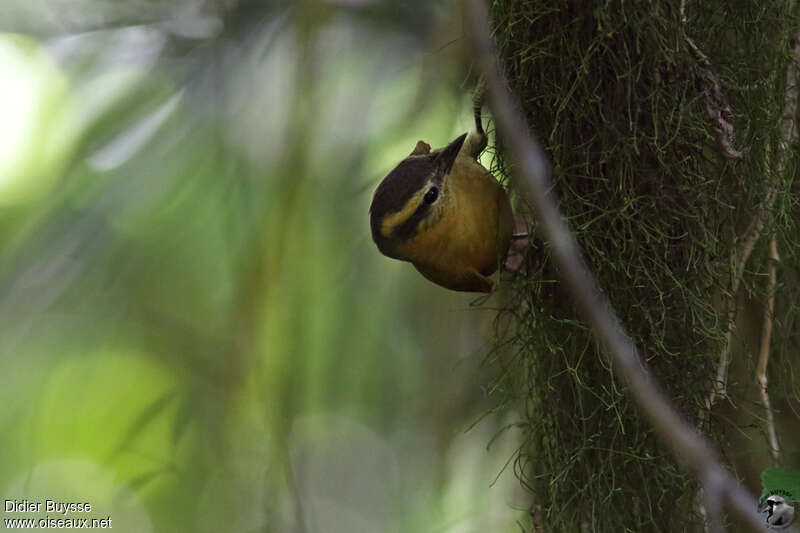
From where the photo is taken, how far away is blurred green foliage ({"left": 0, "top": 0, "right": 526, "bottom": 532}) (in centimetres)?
166

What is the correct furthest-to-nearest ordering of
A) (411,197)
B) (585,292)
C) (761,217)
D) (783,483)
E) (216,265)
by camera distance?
1. (216,265)
2. (411,197)
3. (761,217)
4. (585,292)
5. (783,483)

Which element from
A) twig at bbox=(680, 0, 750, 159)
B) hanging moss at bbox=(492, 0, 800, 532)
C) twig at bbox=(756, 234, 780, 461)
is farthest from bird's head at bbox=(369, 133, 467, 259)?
twig at bbox=(756, 234, 780, 461)

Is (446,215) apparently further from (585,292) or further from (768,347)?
(768,347)

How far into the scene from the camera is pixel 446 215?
1515 millimetres

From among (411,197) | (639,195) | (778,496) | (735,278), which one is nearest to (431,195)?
(411,197)

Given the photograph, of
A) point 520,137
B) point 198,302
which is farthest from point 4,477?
point 520,137

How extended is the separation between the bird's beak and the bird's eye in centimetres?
3

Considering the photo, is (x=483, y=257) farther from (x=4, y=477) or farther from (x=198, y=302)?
(x=4, y=477)

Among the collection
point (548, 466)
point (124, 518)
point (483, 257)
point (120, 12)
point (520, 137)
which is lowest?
point (548, 466)

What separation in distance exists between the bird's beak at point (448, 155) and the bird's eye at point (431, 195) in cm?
3

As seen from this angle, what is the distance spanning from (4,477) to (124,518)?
9.7 inches

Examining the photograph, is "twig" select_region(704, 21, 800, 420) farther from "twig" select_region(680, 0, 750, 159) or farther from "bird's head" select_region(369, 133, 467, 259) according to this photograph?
"bird's head" select_region(369, 133, 467, 259)

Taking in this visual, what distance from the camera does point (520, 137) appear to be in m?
1.21

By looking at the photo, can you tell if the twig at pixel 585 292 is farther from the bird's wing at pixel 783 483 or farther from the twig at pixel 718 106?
the twig at pixel 718 106
